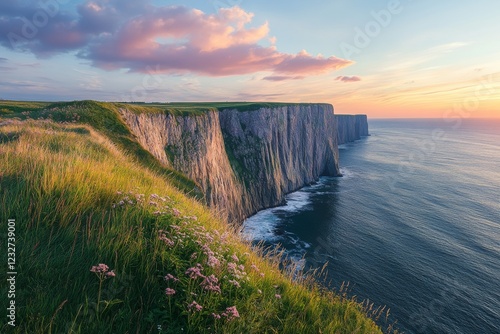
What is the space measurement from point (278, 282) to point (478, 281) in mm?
43544

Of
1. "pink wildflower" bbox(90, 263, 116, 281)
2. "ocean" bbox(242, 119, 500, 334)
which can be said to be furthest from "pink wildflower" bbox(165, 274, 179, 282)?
"ocean" bbox(242, 119, 500, 334)

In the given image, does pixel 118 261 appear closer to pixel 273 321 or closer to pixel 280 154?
pixel 273 321

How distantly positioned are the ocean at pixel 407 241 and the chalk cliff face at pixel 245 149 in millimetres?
6110

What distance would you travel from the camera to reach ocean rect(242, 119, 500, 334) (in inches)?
1196

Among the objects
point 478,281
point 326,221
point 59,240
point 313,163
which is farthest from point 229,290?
point 313,163

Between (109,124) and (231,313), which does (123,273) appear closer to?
(231,313)

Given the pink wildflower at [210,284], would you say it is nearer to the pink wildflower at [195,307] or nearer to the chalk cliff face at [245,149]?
the pink wildflower at [195,307]

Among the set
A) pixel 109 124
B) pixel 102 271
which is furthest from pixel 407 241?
pixel 102 271

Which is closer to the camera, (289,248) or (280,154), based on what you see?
(289,248)

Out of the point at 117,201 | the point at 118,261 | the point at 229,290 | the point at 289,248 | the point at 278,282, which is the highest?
the point at 117,201

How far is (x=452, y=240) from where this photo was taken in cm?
4347

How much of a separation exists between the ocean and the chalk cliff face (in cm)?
611

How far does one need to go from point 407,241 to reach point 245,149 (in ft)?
131

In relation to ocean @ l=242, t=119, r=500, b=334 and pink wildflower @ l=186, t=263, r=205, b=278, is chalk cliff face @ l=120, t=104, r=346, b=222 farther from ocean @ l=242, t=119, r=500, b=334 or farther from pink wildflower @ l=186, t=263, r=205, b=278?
pink wildflower @ l=186, t=263, r=205, b=278
